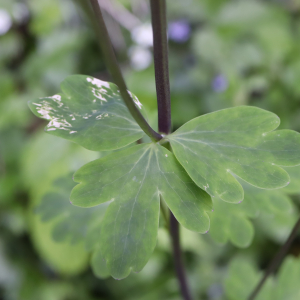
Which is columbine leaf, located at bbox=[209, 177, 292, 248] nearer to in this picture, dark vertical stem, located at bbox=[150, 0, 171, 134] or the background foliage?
the background foliage

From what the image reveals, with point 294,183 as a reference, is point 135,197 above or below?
above

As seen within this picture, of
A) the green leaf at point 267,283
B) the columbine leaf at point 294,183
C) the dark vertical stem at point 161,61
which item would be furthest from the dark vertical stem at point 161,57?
the green leaf at point 267,283

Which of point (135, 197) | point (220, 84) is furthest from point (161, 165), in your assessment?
point (220, 84)

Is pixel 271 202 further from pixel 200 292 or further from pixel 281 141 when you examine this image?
pixel 200 292

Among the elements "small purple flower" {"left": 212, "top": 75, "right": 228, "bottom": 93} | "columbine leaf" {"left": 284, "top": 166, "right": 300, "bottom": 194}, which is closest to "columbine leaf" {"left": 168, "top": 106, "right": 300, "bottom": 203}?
"columbine leaf" {"left": 284, "top": 166, "right": 300, "bottom": 194}

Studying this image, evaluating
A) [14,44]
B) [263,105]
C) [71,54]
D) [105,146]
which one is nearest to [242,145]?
[105,146]

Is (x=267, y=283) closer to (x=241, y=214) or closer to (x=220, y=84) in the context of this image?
(x=241, y=214)

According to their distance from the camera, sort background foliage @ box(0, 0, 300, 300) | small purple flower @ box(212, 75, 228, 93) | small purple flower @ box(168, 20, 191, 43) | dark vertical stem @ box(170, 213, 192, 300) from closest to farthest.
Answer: dark vertical stem @ box(170, 213, 192, 300)
background foliage @ box(0, 0, 300, 300)
small purple flower @ box(212, 75, 228, 93)
small purple flower @ box(168, 20, 191, 43)
